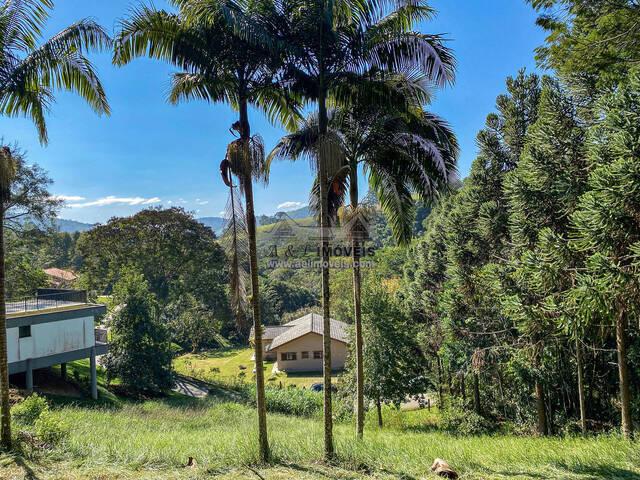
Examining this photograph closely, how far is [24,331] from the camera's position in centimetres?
1404

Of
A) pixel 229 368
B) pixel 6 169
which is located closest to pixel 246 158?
pixel 6 169

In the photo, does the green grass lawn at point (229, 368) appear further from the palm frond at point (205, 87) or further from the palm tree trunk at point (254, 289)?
the palm frond at point (205, 87)

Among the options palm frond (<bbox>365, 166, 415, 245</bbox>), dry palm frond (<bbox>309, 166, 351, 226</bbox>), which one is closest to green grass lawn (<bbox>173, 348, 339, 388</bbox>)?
palm frond (<bbox>365, 166, 415, 245</bbox>)

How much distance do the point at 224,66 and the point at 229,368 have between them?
94.3ft

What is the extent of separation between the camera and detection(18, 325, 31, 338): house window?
13891 millimetres

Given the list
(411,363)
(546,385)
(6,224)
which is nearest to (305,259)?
(411,363)

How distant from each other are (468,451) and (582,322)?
3403 millimetres

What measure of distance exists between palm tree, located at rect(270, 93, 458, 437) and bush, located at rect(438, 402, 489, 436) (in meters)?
6.41

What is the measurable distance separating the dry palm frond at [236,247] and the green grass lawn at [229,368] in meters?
19.9

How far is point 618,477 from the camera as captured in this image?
5426 mm

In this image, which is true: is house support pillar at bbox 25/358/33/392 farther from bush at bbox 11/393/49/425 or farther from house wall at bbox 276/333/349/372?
house wall at bbox 276/333/349/372

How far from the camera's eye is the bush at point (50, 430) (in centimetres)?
703

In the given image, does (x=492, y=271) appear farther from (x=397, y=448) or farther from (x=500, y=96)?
(x=500, y=96)

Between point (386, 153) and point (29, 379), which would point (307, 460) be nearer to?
point (386, 153)
